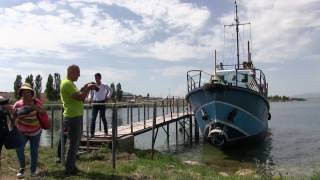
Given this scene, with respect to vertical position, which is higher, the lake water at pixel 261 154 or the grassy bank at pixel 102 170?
the grassy bank at pixel 102 170

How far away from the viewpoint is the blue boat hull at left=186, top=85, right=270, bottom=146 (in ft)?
68.7

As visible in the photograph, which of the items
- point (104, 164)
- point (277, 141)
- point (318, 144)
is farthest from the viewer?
point (277, 141)

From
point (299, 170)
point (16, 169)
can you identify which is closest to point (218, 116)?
point (299, 170)

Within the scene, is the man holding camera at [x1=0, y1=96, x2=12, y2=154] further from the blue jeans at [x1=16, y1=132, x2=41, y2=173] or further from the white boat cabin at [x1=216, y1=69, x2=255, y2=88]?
the white boat cabin at [x1=216, y1=69, x2=255, y2=88]

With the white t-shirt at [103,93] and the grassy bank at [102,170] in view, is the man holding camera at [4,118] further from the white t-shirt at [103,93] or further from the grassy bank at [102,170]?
the white t-shirt at [103,93]

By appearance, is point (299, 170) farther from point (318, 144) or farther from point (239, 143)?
point (318, 144)

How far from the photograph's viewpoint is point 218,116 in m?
21.3

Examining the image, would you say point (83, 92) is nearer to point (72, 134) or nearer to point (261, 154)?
point (72, 134)

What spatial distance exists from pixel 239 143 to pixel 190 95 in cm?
337

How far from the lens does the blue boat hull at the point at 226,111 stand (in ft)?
68.7

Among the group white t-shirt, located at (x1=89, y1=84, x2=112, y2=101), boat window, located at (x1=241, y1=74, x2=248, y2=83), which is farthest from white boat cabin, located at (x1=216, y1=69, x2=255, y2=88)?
white t-shirt, located at (x1=89, y1=84, x2=112, y2=101)

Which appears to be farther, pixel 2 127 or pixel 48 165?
pixel 48 165

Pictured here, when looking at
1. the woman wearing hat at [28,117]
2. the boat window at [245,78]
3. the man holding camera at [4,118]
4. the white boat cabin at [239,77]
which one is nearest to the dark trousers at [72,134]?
the woman wearing hat at [28,117]

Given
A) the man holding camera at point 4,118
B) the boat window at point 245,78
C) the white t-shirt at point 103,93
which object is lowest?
the man holding camera at point 4,118
